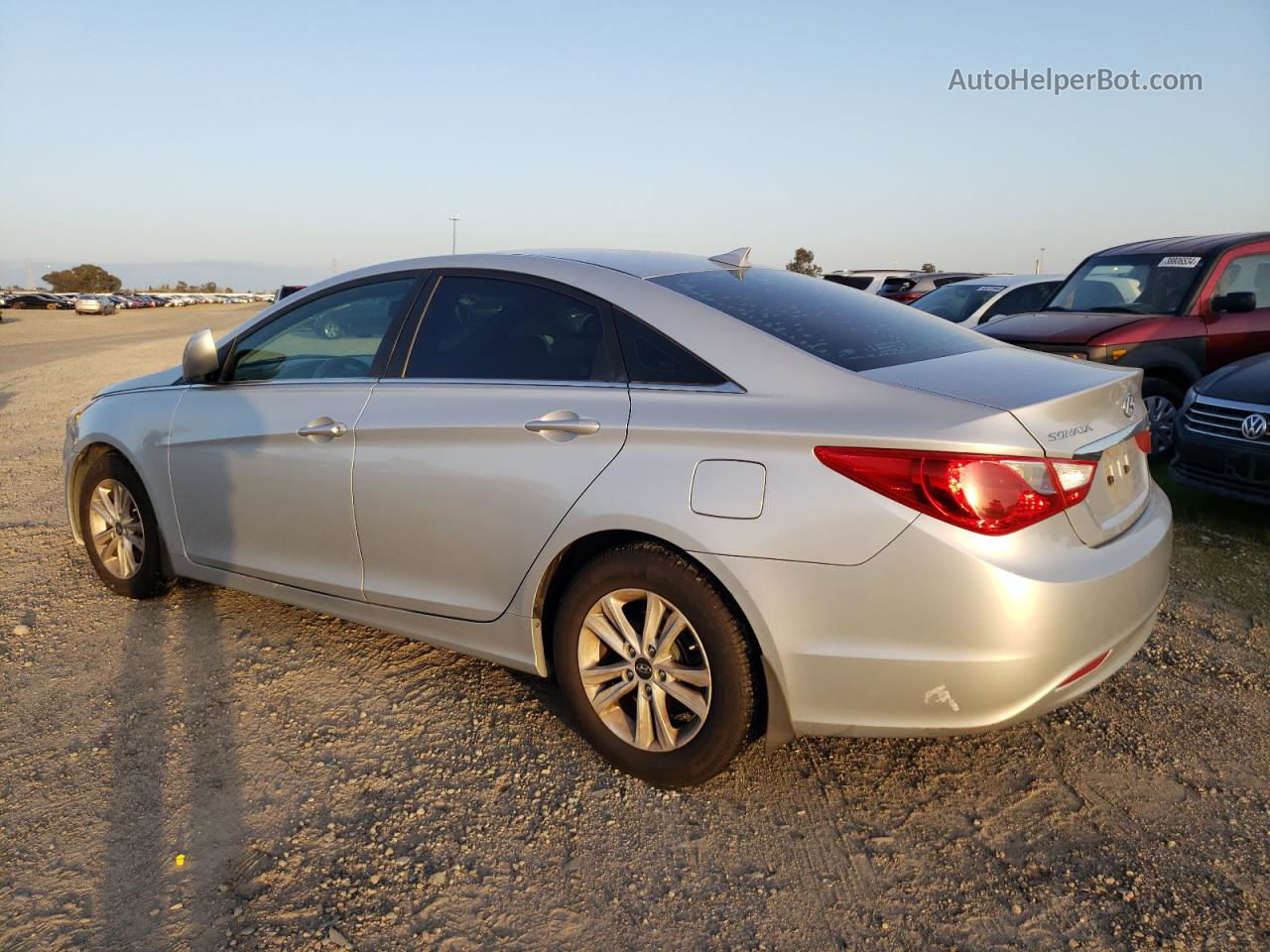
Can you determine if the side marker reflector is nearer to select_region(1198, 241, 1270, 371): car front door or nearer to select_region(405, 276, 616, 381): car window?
select_region(405, 276, 616, 381): car window

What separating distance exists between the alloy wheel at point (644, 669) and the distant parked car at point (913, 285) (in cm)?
1331

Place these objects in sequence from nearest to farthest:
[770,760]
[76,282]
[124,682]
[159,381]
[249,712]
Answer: [770,760]
[249,712]
[124,682]
[159,381]
[76,282]

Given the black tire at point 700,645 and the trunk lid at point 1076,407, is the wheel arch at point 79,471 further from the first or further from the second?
the trunk lid at point 1076,407

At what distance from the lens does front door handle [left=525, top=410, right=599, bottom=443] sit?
2941 mm

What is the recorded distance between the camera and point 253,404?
391 centimetres

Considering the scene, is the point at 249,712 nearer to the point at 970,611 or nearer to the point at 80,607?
the point at 80,607

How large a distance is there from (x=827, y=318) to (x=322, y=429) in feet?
6.20

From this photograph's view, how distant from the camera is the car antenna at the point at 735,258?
12.2 feet

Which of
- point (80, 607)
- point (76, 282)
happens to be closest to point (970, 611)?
point (80, 607)

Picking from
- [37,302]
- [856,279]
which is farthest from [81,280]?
[856,279]

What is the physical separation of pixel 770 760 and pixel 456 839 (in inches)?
41.9

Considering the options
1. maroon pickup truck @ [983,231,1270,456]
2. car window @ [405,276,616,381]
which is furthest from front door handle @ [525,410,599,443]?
maroon pickup truck @ [983,231,1270,456]

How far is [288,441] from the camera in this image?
3717 millimetres

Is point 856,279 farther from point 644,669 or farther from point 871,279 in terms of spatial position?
point 644,669
